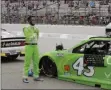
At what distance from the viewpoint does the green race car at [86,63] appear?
24.0ft

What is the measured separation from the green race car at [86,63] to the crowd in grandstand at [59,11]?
7.48 metres

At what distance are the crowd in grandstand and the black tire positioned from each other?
7204 mm

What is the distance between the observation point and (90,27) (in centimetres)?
1441

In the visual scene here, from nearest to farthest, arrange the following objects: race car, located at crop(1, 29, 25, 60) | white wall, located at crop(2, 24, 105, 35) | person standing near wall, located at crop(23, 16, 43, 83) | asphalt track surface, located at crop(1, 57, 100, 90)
A: asphalt track surface, located at crop(1, 57, 100, 90) < person standing near wall, located at crop(23, 16, 43, 83) < race car, located at crop(1, 29, 25, 60) < white wall, located at crop(2, 24, 105, 35)

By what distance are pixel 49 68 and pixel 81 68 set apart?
120cm

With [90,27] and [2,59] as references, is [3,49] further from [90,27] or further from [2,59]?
[90,27]

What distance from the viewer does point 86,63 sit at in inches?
305

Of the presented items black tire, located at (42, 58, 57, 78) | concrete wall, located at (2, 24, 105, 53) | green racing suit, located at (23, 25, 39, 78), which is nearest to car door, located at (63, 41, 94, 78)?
black tire, located at (42, 58, 57, 78)

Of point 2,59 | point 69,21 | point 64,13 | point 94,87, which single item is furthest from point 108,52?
point 64,13

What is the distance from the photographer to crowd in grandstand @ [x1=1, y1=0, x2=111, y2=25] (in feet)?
54.5

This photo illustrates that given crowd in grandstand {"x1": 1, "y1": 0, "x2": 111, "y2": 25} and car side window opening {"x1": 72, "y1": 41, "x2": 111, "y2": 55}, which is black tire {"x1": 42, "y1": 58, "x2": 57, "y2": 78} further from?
crowd in grandstand {"x1": 1, "y1": 0, "x2": 111, "y2": 25}

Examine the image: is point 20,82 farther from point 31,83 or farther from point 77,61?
point 77,61

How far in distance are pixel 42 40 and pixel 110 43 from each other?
7872mm

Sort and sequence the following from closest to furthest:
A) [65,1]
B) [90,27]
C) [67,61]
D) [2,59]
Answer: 1. [67,61]
2. [2,59]
3. [90,27]
4. [65,1]
